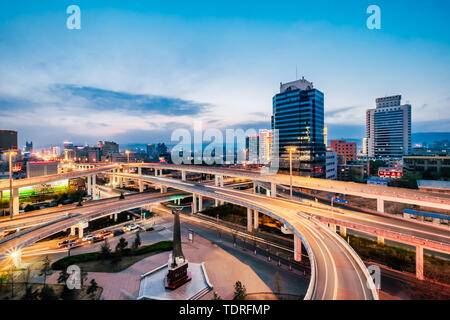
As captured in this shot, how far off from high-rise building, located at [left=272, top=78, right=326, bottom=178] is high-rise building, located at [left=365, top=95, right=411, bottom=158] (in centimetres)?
9535

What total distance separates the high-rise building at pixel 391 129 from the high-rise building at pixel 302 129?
95.4m

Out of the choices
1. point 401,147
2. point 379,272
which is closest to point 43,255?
point 379,272

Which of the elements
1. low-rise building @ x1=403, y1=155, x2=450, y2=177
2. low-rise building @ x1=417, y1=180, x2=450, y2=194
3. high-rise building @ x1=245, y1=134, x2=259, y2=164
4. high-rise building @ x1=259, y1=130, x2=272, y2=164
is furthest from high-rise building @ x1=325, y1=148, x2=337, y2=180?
high-rise building @ x1=245, y1=134, x2=259, y2=164

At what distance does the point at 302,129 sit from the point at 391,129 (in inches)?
4144

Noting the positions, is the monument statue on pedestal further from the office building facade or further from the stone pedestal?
the office building facade

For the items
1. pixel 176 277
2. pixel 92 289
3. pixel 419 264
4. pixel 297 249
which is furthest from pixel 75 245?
pixel 419 264

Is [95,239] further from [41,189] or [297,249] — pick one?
[41,189]

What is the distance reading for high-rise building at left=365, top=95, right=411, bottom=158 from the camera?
424 ft

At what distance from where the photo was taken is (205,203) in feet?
167

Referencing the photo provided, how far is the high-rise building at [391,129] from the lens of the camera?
424 feet

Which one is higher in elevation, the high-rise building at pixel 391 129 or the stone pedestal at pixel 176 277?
A: the high-rise building at pixel 391 129

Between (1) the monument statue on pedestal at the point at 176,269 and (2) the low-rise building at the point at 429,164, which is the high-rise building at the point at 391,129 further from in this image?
(1) the monument statue on pedestal at the point at 176,269

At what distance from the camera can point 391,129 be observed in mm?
133500

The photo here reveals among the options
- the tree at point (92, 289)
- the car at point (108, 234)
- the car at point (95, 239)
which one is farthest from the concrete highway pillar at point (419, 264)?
the car at point (95, 239)
